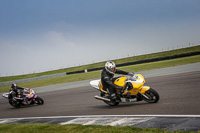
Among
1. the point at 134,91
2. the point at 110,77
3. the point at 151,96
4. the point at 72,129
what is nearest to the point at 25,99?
the point at 110,77

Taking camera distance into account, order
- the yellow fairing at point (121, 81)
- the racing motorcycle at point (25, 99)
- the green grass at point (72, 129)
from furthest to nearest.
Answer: the racing motorcycle at point (25, 99), the yellow fairing at point (121, 81), the green grass at point (72, 129)

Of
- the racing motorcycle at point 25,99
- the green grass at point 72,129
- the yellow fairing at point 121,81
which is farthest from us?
the racing motorcycle at point 25,99

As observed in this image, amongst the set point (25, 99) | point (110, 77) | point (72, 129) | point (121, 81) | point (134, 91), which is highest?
point (110, 77)

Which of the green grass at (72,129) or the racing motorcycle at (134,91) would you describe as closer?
the green grass at (72,129)

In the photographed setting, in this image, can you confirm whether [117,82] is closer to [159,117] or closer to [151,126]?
[159,117]

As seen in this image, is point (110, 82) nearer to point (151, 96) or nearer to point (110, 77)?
point (110, 77)

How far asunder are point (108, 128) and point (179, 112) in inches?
84.5

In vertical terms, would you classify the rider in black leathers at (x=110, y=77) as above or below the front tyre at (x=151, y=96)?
above

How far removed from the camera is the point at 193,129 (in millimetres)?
4797

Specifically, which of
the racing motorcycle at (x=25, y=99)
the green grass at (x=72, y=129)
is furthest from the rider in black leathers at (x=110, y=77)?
the racing motorcycle at (x=25, y=99)

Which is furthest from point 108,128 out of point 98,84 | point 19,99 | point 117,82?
point 19,99

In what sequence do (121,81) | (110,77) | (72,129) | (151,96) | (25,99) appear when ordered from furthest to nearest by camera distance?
1. (25,99)
2. (110,77)
3. (121,81)
4. (151,96)
5. (72,129)

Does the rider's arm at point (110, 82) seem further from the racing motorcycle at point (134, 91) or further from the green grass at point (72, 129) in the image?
the green grass at point (72, 129)

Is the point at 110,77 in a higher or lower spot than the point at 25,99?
higher
